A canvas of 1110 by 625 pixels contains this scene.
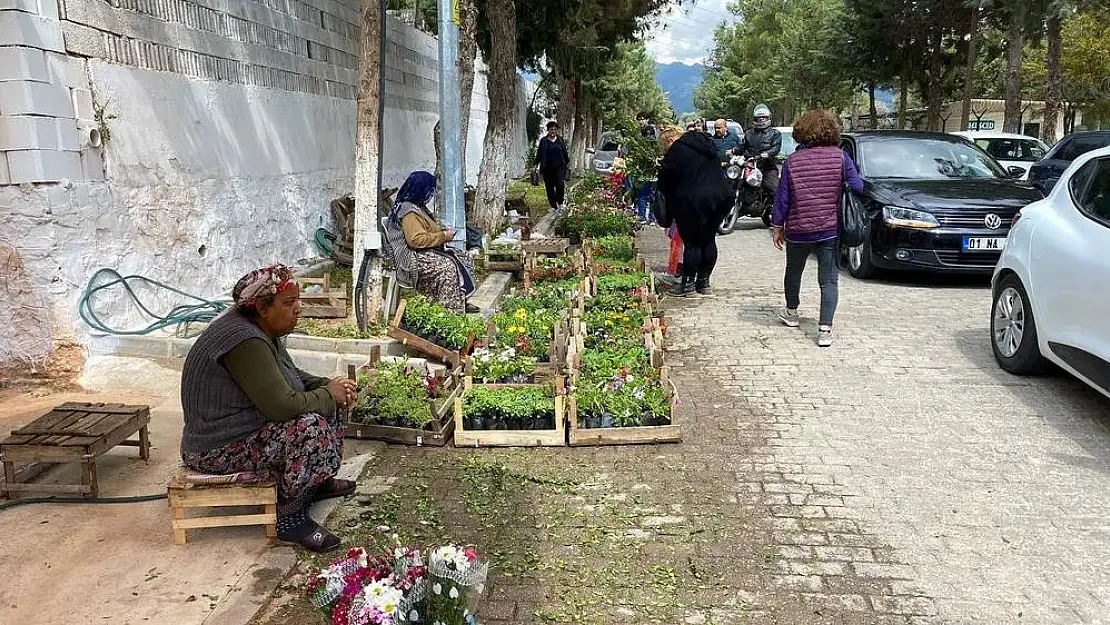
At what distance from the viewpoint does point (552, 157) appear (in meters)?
15.3

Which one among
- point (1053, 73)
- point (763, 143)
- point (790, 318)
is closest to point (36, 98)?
point (790, 318)

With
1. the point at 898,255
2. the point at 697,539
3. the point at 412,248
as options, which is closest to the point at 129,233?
the point at 412,248

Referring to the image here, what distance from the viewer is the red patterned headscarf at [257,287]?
3.53 meters

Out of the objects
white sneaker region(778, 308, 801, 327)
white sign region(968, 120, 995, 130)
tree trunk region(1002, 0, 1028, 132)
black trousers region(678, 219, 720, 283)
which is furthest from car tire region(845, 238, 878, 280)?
white sign region(968, 120, 995, 130)

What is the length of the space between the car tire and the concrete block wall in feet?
25.9

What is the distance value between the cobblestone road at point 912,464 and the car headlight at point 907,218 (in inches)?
46.5

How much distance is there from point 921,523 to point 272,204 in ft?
24.3

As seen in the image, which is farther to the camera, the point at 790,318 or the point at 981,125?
the point at 981,125

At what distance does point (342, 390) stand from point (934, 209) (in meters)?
7.19

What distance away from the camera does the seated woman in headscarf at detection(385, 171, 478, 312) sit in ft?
22.5

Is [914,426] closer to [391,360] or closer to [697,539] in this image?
[697,539]

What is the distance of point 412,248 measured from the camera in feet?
22.7

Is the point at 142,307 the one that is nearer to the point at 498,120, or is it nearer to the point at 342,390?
the point at 342,390

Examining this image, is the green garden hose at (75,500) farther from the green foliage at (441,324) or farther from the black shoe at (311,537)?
the green foliage at (441,324)
